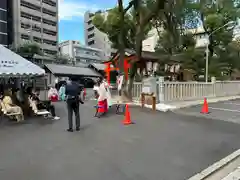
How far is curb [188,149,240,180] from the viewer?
4457mm

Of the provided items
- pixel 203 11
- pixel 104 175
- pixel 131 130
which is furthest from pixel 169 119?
pixel 203 11

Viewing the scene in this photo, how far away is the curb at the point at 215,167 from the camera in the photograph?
4.46 m

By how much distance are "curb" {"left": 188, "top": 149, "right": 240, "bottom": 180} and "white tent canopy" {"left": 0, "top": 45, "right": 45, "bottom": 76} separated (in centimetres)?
792

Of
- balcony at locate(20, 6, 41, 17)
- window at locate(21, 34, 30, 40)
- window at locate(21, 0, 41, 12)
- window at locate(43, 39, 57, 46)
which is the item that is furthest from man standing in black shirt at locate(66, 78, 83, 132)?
window at locate(43, 39, 57, 46)

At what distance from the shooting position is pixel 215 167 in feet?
16.0

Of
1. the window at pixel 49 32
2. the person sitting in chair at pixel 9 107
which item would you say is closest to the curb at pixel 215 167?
the person sitting in chair at pixel 9 107

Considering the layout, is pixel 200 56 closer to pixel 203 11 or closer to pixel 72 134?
pixel 203 11

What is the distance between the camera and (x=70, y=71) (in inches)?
1544

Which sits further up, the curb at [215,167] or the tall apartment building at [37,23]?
the tall apartment building at [37,23]

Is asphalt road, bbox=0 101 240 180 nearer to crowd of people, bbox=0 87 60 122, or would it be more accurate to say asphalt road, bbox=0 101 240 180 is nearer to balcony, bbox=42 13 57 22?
crowd of people, bbox=0 87 60 122

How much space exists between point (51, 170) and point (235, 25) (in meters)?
27.7

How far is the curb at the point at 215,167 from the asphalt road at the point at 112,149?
135mm

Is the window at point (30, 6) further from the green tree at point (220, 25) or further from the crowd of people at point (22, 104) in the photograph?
the crowd of people at point (22, 104)

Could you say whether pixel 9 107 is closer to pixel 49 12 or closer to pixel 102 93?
pixel 102 93
